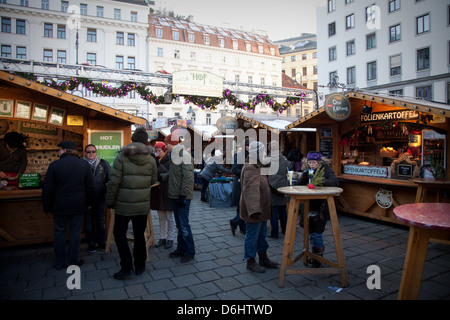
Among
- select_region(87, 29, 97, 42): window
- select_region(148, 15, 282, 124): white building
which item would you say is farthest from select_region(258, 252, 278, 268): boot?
select_region(87, 29, 97, 42): window

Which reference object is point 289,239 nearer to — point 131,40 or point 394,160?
point 394,160

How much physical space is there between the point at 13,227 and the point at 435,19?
28766 mm

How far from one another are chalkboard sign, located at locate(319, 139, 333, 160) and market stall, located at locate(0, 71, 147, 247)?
5132mm

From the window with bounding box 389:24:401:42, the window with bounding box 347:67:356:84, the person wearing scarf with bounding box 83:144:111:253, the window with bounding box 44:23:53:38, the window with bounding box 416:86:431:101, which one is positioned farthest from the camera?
the window with bounding box 44:23:53:38

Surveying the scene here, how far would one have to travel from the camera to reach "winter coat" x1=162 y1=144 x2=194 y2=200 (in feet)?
13.8

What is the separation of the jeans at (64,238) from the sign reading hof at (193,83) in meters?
6.39

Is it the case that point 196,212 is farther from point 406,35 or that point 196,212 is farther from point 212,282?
point 406,35

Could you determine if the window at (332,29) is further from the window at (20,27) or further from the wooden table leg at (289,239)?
the wooden table leg at (289,239)

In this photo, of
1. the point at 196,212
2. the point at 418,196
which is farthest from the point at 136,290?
the point at 418,196

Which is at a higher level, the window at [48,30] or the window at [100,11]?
the window at [100,11]

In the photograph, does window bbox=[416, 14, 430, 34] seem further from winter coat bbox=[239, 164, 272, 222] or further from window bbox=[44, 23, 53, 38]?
window bbox=[44, 23, 53, 38]

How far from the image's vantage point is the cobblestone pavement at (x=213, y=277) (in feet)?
10.9

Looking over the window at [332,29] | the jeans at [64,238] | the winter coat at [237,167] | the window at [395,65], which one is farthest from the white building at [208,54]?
the jeans at [64,238]

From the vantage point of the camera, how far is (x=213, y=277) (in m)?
3.78
